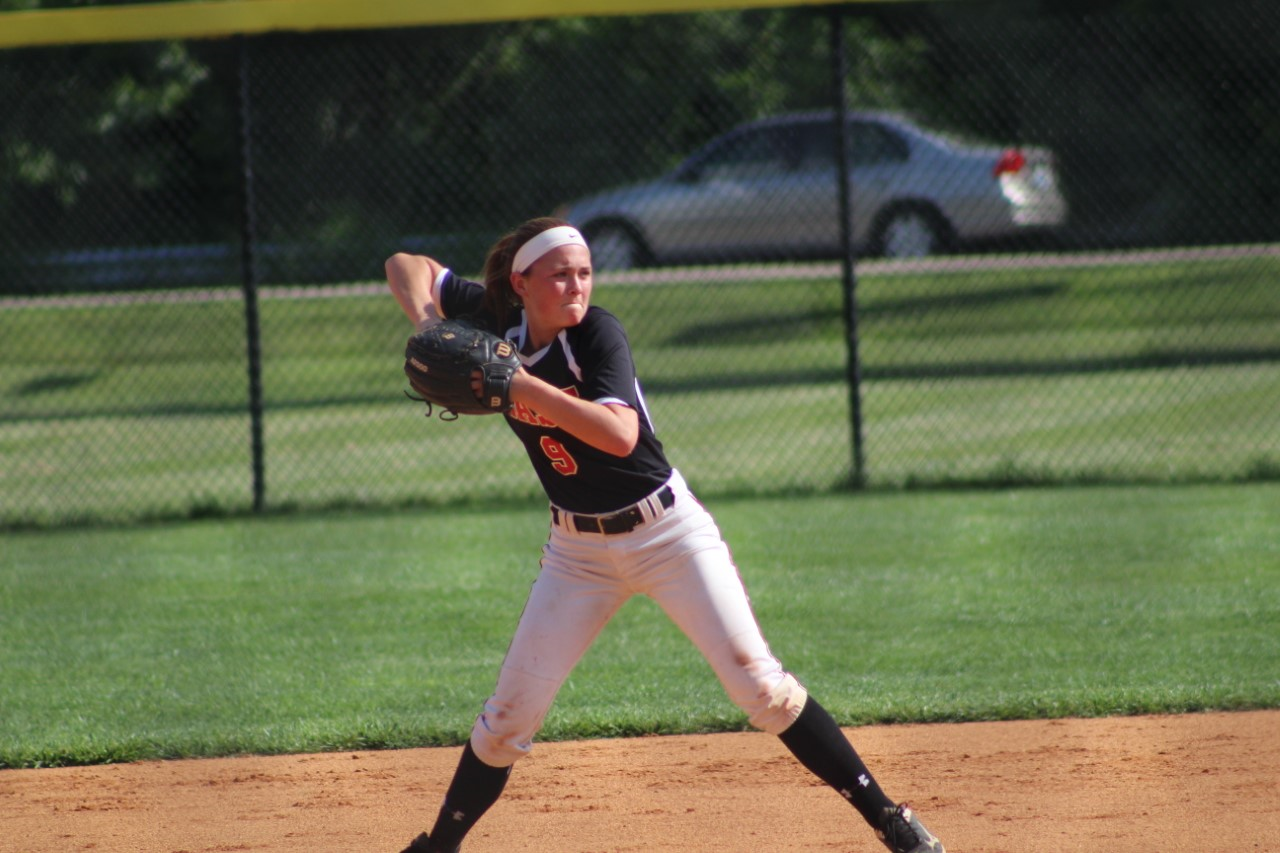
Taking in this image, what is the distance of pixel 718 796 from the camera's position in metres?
4.57

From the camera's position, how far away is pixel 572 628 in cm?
363

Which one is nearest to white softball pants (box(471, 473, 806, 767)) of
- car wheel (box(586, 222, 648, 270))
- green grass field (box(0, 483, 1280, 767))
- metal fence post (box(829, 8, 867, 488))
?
green grass field (box(0, 483, 1280, 767))

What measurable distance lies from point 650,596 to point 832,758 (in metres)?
0.60

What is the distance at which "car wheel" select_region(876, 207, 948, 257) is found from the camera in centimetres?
1049

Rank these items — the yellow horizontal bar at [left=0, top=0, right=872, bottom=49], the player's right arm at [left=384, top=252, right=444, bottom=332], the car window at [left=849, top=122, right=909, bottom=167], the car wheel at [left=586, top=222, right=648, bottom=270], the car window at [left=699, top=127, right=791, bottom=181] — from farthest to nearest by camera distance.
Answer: the car wheel at [left=586, top=222, right=648, bottom=270] < the car window at [left=699, top=127, right=791, bottom=181] < the car window at [left=849, top=122, right=909, bottom=167] < the yellow horizontal bar at [left=0, top=0, right=872, bottom=49] < the player's right arm at [left=384, top=252, right=444, bottom=332]

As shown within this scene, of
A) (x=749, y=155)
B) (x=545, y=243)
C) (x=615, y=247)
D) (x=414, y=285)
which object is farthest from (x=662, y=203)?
(x=545, y=243)

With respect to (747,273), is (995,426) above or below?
below

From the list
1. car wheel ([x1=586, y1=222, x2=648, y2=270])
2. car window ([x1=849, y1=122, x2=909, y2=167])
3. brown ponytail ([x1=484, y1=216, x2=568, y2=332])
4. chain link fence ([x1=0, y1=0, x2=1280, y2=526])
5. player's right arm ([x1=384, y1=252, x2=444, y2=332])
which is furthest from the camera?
car wheel ([x1=586, y1=222, x2=648, y2=270])

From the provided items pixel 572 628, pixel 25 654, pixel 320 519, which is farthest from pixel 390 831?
pixel 320 519

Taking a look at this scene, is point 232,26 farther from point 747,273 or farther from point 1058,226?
point 1058,226

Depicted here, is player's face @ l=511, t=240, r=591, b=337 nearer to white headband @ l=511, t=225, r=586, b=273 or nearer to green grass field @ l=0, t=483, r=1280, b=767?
white headband @ l=511, t=225, r=586, b=273

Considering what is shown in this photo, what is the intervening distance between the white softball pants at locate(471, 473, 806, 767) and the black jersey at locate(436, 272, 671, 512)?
0.22 ft

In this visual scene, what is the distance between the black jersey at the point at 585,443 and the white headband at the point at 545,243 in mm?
189

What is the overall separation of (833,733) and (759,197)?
269 inches
